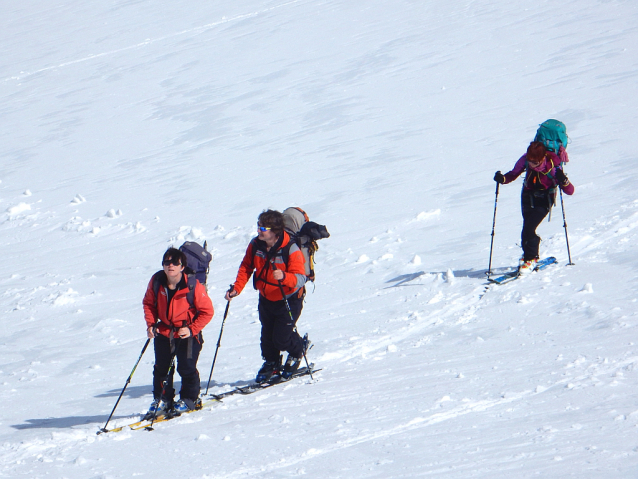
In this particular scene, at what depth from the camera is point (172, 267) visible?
5.59 metres

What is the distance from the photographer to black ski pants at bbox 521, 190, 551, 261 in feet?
27.8

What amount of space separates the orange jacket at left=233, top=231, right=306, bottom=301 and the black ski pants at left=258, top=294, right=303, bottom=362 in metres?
0.11

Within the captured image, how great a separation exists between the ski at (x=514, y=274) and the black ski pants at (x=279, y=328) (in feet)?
9.54

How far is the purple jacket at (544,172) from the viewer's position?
26.8 ft

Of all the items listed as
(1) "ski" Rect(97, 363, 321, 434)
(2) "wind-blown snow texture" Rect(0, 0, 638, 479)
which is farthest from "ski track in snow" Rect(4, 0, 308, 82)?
(1) "ski" Rect(97, 363, 321, 434)

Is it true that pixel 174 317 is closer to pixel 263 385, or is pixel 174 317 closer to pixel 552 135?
pixel 263 385

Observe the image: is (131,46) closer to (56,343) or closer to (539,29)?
(539,29)

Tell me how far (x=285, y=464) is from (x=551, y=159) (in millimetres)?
5145

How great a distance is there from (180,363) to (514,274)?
449cm

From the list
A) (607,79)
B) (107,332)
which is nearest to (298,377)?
(107,332)

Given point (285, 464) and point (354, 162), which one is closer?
point (285, 464)

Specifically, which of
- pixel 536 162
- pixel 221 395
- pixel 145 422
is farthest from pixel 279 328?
pixel 536 162

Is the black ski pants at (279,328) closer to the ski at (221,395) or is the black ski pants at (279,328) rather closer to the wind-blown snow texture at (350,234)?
the ski at (221,395)

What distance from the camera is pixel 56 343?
9109mm
